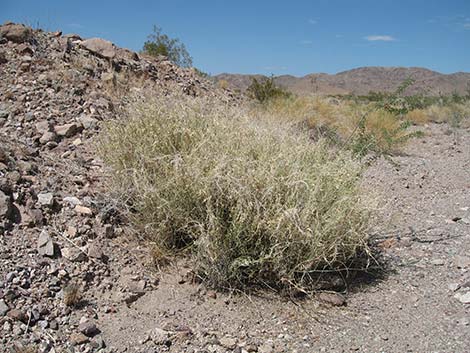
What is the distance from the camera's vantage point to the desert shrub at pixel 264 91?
11055mm

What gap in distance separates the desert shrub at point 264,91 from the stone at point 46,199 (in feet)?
25.4

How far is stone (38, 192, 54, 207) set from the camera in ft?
11.5

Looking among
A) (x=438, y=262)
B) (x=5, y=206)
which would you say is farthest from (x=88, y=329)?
(x=438, y=262)

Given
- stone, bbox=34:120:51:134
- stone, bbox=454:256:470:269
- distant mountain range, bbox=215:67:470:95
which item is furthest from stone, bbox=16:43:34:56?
distant mountain range, bbox=215:67:470:95

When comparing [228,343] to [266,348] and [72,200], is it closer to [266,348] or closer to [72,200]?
[266,348]

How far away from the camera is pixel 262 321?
2.96m

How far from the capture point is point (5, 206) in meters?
3.26

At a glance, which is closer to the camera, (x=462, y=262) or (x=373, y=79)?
(x=462, y=262)

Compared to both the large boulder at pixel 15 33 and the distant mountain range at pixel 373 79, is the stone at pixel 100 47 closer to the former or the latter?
the large boulder at pixel 15 33

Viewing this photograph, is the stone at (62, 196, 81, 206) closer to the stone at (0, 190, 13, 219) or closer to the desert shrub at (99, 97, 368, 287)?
the desert shrub at (99, 97, 368, 287)

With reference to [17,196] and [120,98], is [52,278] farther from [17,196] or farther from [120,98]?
[120,98]

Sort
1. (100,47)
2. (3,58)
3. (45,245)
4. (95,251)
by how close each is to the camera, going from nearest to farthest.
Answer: (45,245), (95,251), (3,58), (100,47)

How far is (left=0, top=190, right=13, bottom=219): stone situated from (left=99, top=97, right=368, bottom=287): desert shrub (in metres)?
0.78

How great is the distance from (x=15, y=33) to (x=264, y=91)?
592 cm
